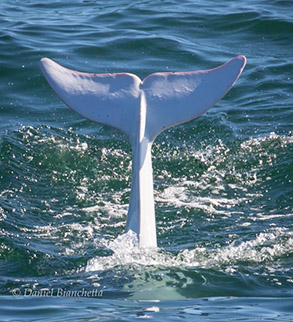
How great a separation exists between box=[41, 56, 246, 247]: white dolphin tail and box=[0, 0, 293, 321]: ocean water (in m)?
1.68

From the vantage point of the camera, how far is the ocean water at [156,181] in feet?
30.0

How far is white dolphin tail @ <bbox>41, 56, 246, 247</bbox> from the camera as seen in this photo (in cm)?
1053

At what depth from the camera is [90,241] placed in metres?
11.5

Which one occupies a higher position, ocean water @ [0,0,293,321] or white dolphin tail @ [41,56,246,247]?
white dolphin tail @ [41,56,246,247]

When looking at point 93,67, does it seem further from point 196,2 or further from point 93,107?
point 93,107

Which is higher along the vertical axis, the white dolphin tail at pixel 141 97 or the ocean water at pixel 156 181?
the white dolphin tail at pixel 141 97

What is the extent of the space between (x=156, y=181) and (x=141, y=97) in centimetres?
302

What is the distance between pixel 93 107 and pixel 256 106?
7075 millimetres

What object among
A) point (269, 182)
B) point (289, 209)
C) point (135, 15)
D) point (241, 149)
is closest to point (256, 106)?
point (241, 149)

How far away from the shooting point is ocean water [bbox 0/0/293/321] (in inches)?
360

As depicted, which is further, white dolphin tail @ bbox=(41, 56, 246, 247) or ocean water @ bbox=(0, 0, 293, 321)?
white dolphin tail @ bbox=(41, 56, 246, 247)

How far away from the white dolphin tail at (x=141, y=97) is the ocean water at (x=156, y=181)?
168 centimetres

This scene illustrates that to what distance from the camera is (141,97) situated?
11.0 meters

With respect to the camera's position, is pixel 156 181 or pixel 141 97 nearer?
pixel 141 97
